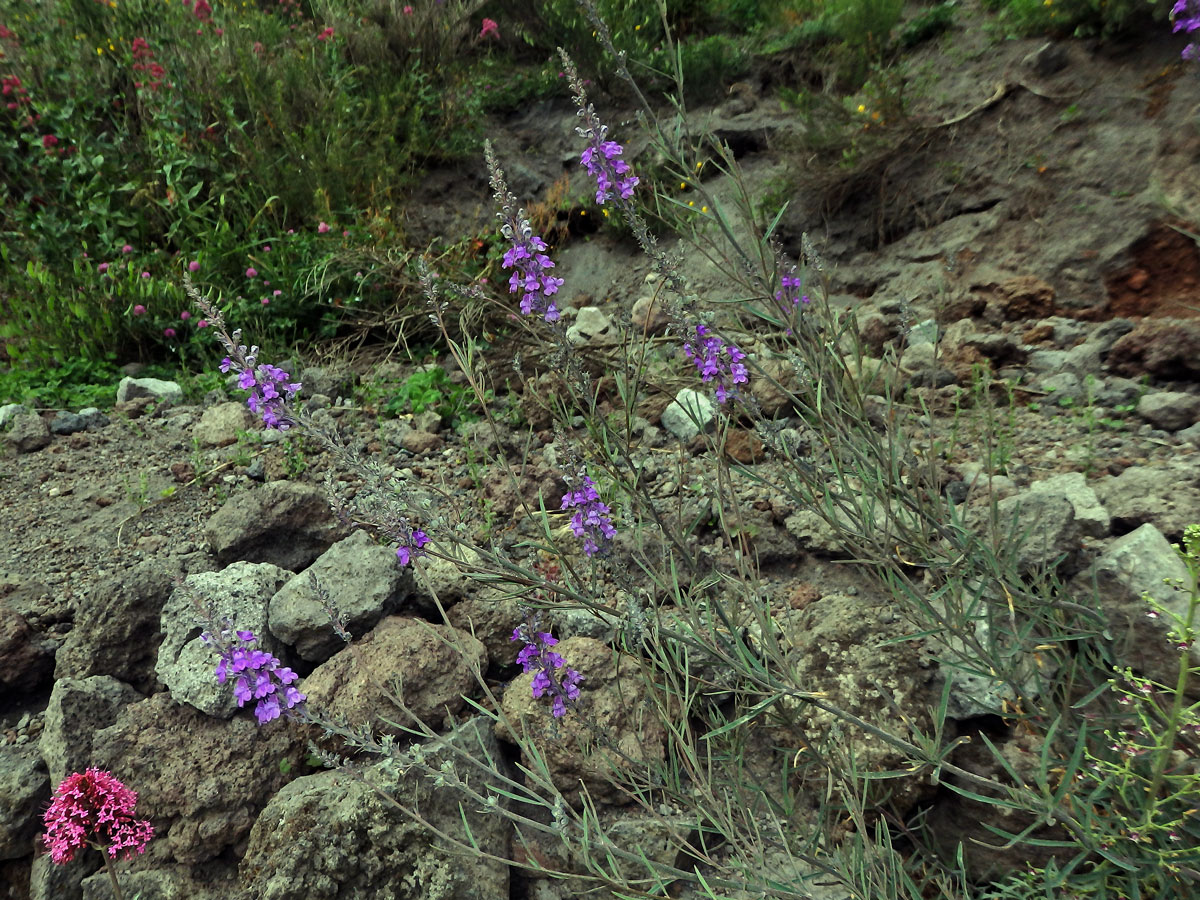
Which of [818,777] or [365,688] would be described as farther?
[365,688]

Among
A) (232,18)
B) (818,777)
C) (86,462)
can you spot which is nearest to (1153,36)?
(818,777)

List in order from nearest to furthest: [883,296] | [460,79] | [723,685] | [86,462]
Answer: [723,685] < [86,462] < [883,296] < [460,79]

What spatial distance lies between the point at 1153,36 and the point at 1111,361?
7.44 feet

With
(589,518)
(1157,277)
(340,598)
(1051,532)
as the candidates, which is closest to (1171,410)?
(1051,532)

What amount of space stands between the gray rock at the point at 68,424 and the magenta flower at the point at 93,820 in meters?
2.20

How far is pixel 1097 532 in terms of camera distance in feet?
7.68

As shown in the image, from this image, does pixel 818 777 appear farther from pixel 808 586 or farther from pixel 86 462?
pixel 86 462

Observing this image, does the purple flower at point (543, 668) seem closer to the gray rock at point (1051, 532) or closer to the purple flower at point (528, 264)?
the purple flower at point (528, 264)

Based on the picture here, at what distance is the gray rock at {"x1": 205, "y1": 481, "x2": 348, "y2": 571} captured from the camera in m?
2.71

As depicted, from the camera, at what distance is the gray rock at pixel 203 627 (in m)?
2.23

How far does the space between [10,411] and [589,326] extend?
2.75 metres

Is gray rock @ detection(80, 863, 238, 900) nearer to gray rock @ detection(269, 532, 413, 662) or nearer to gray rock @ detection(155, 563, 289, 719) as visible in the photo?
gray rock @ detection(155, 563, 289, 719)

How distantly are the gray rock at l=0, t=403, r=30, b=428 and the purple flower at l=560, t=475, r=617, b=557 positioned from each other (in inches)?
126

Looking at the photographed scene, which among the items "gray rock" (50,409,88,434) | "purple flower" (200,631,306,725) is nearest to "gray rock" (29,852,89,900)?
Answer: "purple flower" (200,631,306,725)
